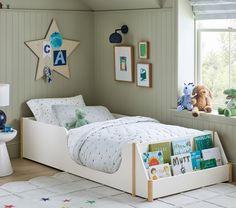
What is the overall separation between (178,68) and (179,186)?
1.26m

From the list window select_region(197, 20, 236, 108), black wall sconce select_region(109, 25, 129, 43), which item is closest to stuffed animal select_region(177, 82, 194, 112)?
window select_region(197, 20, 236, 108)

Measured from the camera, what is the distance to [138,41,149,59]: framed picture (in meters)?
5.44

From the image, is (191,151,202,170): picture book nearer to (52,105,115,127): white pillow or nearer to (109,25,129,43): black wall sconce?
(52,105,115,127): white pillow

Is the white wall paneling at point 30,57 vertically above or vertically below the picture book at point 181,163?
above

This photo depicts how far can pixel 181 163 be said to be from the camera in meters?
4.45

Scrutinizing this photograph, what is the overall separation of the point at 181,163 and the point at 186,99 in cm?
83

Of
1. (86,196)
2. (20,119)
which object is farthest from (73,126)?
(86,196)

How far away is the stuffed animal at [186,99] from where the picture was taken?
507cm

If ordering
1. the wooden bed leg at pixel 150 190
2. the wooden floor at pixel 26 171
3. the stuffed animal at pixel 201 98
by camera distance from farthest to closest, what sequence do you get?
the stuffed animal at pixel 201 98 < the wooden floor at pixel 26 171 < the wooden bed leg at pixel 150 190

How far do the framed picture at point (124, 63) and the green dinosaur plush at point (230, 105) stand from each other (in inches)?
44.4

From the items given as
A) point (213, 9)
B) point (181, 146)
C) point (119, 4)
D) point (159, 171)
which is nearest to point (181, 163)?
point (181, 146)

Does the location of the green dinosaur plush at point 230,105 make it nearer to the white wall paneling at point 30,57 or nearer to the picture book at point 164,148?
the picture book at point 164,148

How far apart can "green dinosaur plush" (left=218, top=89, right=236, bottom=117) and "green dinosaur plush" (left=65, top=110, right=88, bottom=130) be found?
1.25 meters

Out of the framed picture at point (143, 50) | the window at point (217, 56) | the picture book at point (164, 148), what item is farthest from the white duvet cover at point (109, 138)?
the framed picture at point (143, 50)
